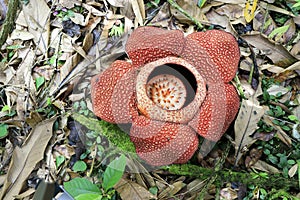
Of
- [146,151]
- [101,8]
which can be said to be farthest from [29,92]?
[146,151]

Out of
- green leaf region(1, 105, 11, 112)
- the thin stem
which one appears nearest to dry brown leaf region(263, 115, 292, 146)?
the thin stem

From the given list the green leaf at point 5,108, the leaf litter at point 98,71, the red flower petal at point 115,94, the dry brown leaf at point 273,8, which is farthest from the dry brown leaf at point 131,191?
the dry brown leaf at point 273,8

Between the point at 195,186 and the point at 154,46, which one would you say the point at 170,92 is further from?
the point at 195,186

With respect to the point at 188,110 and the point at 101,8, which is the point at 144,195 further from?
the point at 101,8

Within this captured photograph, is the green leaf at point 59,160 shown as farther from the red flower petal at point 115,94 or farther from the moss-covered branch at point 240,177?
the moss-covered branch at point 240,177

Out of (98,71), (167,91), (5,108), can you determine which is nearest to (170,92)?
(167,91)

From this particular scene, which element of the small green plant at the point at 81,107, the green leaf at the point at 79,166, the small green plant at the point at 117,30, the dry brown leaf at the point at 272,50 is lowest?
the green leaf at the point at 79,166
